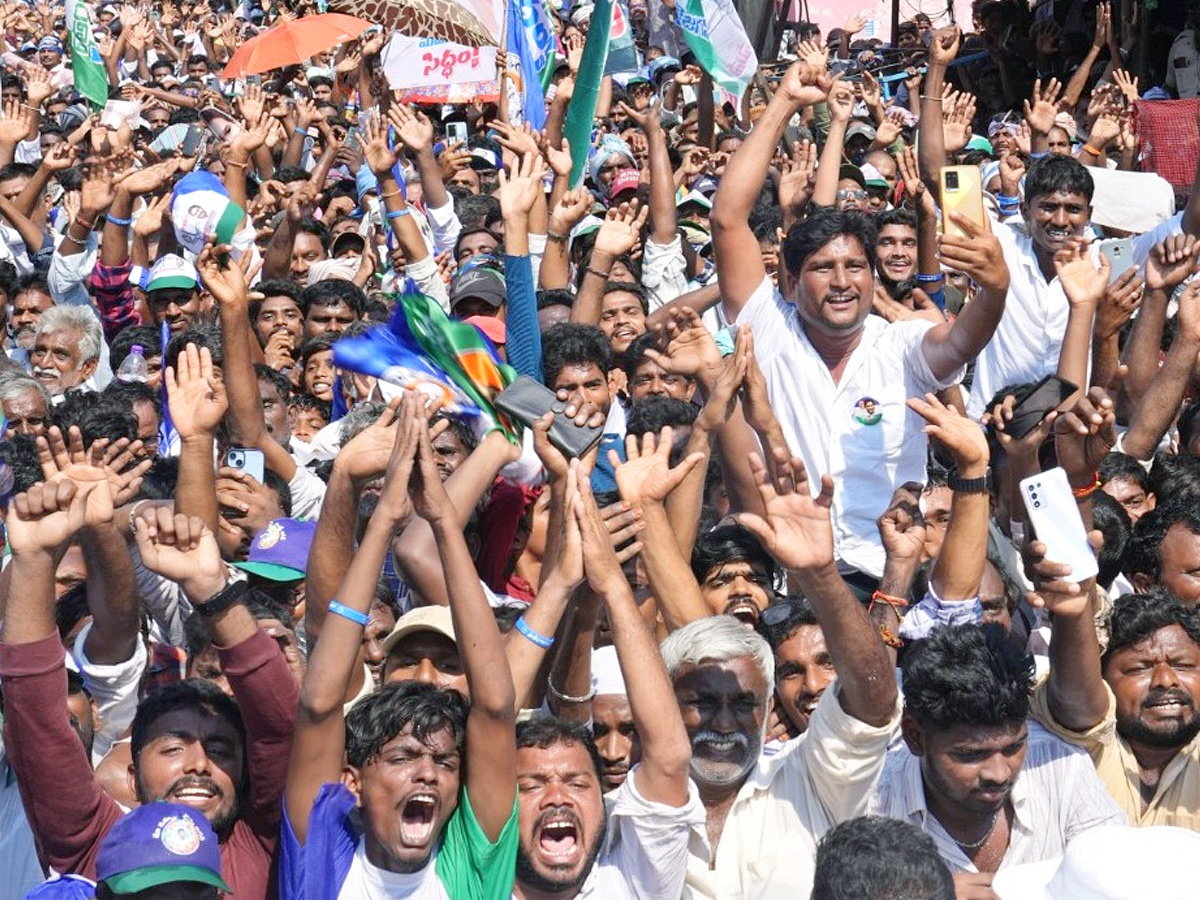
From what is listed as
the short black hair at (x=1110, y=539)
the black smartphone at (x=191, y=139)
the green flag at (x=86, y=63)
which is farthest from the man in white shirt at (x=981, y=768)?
the green flag at (x=86, y=63)

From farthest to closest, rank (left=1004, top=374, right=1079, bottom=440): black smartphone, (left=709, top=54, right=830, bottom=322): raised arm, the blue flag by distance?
the blue flag, (left=709, top=54, right=830, bottom=322): raised arm, (left=1004, top=374, right=1079, bottom=440): black smartphone

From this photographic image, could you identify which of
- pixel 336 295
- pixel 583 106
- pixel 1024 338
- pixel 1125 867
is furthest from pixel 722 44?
pixel 1125 867

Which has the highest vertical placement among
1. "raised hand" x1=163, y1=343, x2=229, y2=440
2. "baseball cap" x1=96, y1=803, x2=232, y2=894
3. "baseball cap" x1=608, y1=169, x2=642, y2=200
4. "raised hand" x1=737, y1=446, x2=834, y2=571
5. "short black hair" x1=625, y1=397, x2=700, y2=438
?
"raised hand" x1=737, y1=446, x2=834, y2=571

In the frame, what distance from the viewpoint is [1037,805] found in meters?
3.68

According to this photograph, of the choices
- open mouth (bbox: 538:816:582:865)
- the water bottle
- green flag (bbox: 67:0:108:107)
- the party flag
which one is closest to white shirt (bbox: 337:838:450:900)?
open mouth (bbox: 538:816:582:865)

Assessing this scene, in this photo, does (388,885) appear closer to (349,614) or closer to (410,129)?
(349,614)

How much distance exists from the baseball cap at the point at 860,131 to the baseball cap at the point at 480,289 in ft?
13.9

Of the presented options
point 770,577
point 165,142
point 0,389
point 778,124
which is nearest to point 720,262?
point 778,124

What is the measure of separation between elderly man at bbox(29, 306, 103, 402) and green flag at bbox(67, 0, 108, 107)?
4938 mm

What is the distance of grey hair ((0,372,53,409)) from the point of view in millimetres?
6355

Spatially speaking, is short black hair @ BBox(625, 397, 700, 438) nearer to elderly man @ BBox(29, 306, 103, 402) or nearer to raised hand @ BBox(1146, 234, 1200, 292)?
raised hand @ BBox(1146, 234, 1200, 292)

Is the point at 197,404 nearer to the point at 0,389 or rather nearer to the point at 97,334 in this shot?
the point at 0,389

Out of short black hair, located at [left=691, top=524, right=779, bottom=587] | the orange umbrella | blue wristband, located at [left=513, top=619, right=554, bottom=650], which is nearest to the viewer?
blue wristband, located at [left=513, top=619, right=554, bottom=650]

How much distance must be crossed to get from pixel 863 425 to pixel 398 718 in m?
2.00
